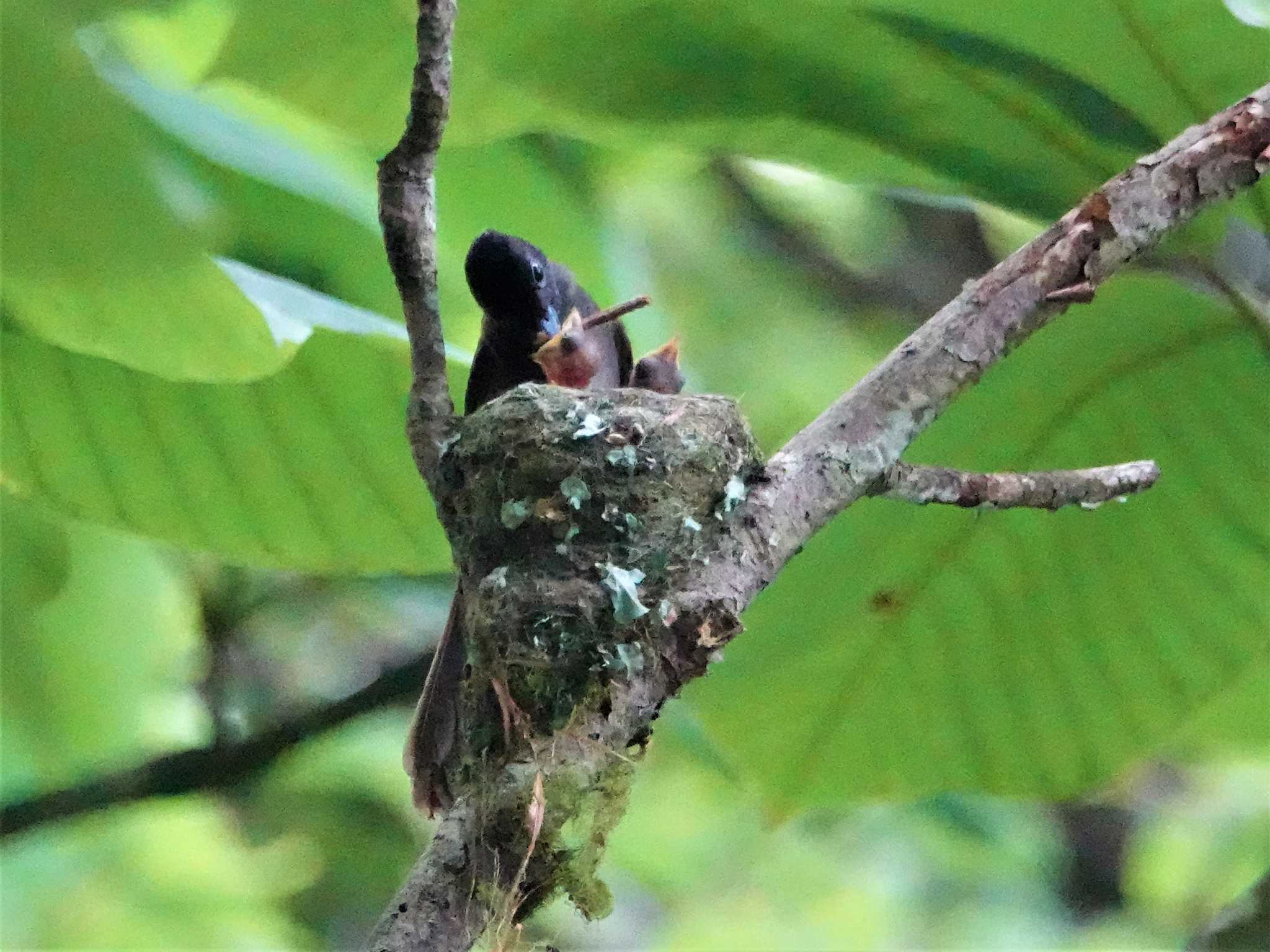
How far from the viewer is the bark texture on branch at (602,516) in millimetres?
1029

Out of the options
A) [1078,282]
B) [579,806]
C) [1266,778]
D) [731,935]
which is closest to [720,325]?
[731,935]

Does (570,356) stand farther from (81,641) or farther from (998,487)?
(81,641)

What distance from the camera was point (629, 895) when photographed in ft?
14.2

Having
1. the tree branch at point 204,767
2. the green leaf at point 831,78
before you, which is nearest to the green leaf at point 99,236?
the green leaf at point 831,78

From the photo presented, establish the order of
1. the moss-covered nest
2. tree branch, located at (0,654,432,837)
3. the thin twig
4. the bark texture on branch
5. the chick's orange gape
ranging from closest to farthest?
the bark texture on branch, the moss-covered nest, the thin twig, the chick's orange gape, tree branch, located at (0,654,432,837)

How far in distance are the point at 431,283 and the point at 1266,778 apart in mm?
3768

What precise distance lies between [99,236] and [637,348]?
4.18 ft

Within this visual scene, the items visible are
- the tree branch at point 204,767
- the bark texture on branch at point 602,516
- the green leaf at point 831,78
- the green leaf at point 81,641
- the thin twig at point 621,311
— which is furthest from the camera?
the tree branch at point 204,767

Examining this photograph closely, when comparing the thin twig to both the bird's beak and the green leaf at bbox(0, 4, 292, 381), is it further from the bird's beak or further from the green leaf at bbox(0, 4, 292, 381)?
the green leaf at bbox(0, 4, 292, 381)

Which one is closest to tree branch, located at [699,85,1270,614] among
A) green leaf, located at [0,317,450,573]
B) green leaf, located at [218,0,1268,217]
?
green leaf, located at [218,0,1268,217]

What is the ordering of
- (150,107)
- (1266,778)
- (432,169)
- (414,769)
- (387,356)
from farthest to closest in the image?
1. (1266,778)
2. (387,356)
3. (150,107)
4. (414,769)
5. (432,169)

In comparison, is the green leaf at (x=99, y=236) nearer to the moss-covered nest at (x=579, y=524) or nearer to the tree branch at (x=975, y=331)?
the moss-covered nest at (x=579, y=524)

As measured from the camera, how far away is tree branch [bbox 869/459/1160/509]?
123 cm

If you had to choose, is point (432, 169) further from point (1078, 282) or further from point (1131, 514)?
point (1131, 514)
